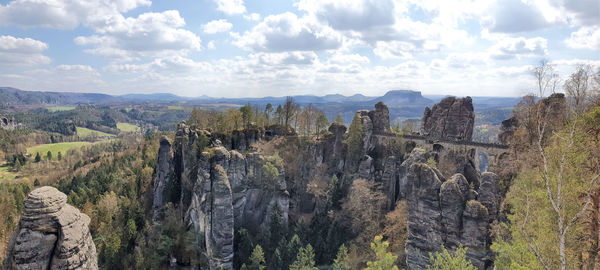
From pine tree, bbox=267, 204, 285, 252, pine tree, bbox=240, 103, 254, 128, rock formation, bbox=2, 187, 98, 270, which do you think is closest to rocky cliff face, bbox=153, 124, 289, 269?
pine tree, bbox=267, 204, 285, 252

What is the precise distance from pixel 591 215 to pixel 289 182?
137 feet

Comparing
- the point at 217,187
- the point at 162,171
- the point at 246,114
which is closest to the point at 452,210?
the point at 217,187

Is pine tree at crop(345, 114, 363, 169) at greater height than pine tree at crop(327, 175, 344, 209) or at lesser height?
greater

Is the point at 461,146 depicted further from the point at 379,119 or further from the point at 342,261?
the point at 342,261

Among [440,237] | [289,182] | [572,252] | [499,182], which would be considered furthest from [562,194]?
[289,182]

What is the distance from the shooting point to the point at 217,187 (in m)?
39.6

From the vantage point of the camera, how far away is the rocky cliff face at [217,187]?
3959cm

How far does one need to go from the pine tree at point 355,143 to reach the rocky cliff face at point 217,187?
43.7ft

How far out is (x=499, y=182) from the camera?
33.8 meters

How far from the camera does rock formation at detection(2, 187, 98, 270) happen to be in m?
11.8

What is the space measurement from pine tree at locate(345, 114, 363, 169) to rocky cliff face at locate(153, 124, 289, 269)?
43.7 ft

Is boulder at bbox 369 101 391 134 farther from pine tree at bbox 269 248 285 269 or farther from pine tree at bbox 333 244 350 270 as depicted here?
pine tree at bbox 269 248 285 269

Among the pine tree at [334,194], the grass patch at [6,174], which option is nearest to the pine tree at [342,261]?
the pine tree at [334,194]

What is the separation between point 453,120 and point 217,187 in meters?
43.5
